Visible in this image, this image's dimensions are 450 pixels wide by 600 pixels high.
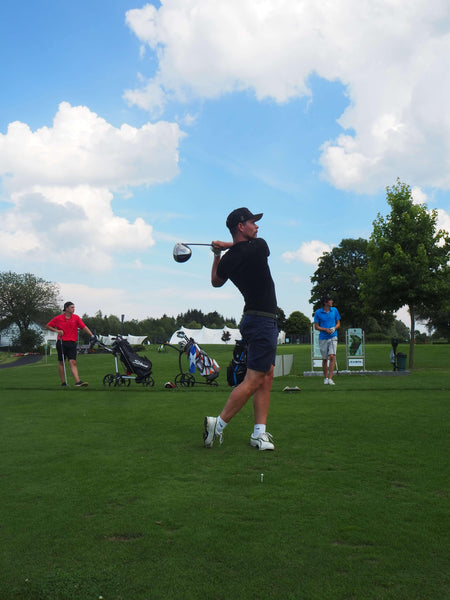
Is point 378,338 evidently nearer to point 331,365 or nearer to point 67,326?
point 331,365

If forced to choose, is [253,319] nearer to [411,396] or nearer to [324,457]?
[324,457]

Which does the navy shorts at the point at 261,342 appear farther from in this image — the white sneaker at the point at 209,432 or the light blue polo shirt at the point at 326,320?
the light blue polo shirt at the point at 326,320

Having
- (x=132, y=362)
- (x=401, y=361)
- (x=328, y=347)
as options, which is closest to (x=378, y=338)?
(x=401, y=361)

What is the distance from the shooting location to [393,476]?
12.1 ft

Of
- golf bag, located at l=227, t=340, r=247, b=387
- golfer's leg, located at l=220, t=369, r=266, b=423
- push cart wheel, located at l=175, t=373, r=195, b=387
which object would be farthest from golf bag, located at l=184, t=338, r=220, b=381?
golfer's leg, located at l=220, t=369, r=266, b=423

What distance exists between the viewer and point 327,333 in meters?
12.4

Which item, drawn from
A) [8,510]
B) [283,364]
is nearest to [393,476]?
[8,510]

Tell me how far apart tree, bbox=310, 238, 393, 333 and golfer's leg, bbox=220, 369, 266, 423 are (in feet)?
195

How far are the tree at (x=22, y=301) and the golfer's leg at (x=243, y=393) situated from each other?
78.3 meters

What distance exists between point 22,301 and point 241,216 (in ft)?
263

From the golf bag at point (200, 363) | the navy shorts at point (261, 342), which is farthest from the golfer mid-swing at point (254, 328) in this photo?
the golf bag at point (200, 363)

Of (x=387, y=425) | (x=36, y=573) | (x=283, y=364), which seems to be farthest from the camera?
(x=283, y=364)

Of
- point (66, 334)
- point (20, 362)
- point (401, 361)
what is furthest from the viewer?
point (20, 362)

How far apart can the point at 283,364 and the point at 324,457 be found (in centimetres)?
1227
